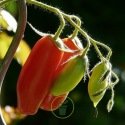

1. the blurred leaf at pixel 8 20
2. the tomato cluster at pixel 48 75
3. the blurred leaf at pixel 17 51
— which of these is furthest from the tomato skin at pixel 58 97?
the blurred leaf at pixel 17 51

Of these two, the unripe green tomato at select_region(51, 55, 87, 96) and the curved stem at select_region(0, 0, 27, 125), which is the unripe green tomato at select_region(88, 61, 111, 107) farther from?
the curved stem at select_region(0, 0, 27, 125)

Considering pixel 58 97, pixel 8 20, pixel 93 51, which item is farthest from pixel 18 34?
pixel 93 51

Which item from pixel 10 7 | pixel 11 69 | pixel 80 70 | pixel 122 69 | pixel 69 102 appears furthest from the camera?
pixel 122 69

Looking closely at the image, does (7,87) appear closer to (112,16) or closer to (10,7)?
(112,16)

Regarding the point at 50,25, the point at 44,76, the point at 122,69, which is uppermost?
the point at 44,76

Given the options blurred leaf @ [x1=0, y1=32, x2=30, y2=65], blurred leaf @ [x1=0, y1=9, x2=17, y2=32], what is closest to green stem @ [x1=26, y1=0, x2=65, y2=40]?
blurred leaf @ [x1=0, y1=9, x2=17, y2=32]

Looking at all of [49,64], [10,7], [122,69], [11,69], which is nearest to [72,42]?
[49,64]
